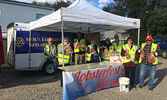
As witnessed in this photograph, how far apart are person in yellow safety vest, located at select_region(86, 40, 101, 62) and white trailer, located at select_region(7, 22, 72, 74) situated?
217cm

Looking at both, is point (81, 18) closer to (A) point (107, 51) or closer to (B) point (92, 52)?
(B) point (92, 52)

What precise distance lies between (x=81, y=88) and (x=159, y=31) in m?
19.2

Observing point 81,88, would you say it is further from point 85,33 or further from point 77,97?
point 85,33

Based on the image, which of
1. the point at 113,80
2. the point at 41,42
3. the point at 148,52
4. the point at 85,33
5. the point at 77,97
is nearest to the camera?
the point at 77,97

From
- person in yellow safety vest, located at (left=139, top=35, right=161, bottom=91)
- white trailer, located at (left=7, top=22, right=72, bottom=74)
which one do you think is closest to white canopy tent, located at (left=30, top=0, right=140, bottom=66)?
white trailer, located at (left=7, top=22, right=72, bottom=74)

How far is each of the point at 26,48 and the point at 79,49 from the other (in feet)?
7.64

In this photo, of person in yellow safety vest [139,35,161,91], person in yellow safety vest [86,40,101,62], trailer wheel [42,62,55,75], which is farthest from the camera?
trailer wheel [42,62,55,75]

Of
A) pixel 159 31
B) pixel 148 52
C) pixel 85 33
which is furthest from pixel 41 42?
pixel 159 31

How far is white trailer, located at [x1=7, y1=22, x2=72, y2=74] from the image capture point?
563 cm

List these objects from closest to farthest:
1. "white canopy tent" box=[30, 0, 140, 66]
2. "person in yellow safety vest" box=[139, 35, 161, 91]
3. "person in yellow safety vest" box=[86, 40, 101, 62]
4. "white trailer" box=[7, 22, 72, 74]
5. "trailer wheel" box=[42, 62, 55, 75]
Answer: "white canopy tent" box=[30, 0, 140, 66] < "person in yellow safety vest" box=[139, 35, 161, 91] < "person in yellow safety vest" box=[86, 40, 101, 62] < "white trailer" box=[7, 22, 72, 74] < "trailer wheel" box=[42, 62, 55, 75]

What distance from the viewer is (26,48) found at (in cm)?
589

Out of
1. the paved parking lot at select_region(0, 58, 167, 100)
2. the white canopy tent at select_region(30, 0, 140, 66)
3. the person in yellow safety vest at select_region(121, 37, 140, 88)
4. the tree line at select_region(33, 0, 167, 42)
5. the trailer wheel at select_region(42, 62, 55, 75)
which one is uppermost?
the tree line at select_region(33, 0, 167, 42)

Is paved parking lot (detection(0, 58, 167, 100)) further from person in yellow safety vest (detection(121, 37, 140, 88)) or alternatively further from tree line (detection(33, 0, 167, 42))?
tree line (detection(33, 0, 167, 42))

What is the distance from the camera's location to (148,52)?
4.43 meters
